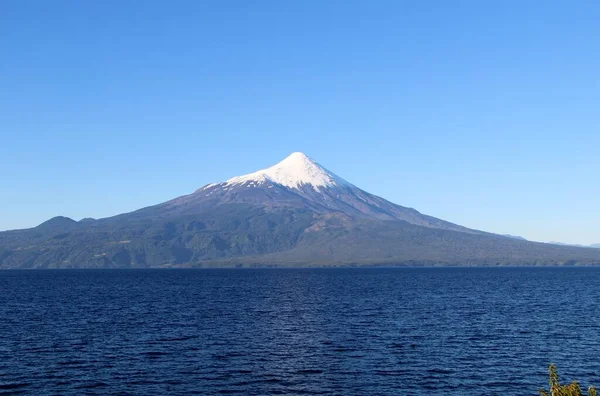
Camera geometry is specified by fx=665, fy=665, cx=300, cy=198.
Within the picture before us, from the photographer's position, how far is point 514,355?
263 feet

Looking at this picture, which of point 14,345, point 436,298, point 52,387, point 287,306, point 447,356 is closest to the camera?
point 52,387

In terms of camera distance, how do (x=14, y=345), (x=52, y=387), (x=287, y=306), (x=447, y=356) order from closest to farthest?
(x=52, y=387) → (x=447, y=356) → (x=14, y=345) → (x=287, y=306)

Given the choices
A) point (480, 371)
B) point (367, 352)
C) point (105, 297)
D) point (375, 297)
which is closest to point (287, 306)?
point (375, 297)

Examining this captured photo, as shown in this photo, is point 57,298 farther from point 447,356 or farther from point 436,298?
point 447,356

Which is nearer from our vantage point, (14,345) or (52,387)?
(52,387)

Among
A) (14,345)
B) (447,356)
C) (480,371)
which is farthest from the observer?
(14,345)

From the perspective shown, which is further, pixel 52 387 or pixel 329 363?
pixel 329 363

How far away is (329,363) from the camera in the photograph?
7475cm

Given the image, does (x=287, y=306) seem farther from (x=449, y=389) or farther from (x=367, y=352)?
(x=449, y=389)

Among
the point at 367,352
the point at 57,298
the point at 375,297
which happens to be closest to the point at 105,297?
the point at 57,298

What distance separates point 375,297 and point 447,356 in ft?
306

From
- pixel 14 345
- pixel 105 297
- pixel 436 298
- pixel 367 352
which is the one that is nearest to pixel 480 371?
pixel 367 352

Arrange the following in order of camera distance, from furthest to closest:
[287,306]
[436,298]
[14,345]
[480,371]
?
[436,298]
[287,306]
[14,345]
[480,371]

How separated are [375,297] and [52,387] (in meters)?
117
